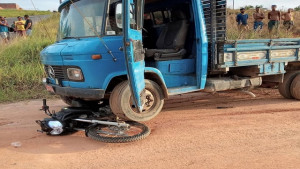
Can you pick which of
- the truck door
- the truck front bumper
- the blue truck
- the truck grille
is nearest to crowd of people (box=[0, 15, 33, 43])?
the blue truck

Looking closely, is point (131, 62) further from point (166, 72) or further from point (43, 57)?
point (43, 57)

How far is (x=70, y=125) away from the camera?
4.43 metres

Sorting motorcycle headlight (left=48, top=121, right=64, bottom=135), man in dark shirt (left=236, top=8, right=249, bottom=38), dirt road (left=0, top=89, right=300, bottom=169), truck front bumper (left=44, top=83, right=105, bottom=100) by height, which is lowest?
dirt road (left=0, top=89, right=300, bottom=169)

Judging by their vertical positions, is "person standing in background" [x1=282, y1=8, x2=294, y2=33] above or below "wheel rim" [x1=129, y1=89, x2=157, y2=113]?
above

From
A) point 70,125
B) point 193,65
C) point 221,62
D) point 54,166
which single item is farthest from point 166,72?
point 54,166

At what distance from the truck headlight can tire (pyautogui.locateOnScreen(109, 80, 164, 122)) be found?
58 centimetres

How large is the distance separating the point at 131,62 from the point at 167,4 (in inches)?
107

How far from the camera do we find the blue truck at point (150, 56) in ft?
13.8

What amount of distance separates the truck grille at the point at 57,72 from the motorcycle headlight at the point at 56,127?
737 millimetres

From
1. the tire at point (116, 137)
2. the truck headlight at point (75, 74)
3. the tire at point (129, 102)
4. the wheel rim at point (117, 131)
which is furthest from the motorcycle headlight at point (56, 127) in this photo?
the tire at point (129, 102)

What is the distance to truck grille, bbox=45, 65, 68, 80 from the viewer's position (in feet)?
14.8

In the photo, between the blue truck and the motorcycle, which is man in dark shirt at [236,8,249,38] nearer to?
the blue truck

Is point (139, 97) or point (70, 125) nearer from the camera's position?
point (139, 97)

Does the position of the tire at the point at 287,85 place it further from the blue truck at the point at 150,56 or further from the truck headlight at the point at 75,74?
the truck headlight at the point at 75,74
